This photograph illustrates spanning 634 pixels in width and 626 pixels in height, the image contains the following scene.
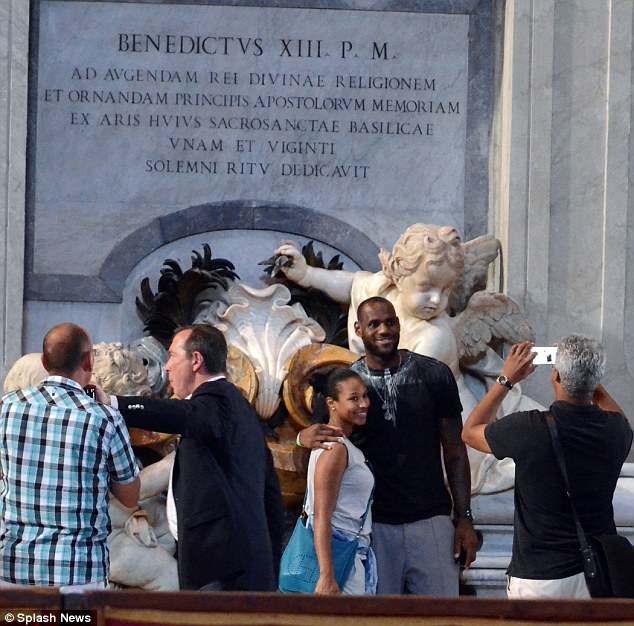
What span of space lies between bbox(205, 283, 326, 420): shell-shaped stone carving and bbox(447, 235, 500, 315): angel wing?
0.76 meters

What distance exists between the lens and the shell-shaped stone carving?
27.3 feet

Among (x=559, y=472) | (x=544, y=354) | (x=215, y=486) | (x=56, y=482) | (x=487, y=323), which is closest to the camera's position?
(x=56, y=482)

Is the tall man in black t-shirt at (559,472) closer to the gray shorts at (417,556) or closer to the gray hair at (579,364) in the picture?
the gray hair at (579,364)

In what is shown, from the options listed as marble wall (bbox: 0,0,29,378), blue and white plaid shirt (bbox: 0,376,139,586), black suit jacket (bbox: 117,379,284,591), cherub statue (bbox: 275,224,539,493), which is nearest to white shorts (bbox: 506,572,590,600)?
black suit jacket (bbox: 117,379,284,591)

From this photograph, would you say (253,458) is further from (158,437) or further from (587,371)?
(158,437)

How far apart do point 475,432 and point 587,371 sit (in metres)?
0.49

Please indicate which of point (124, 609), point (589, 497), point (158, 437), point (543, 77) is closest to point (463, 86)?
point (543, 77)

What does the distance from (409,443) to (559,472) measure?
109cm

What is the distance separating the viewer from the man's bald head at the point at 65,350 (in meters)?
5.42

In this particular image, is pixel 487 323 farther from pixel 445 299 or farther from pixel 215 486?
pixel 215 486

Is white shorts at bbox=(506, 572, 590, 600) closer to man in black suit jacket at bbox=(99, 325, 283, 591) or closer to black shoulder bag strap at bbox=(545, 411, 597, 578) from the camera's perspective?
black shoulder bag strap at bbox=(545, 411, 597, 578)

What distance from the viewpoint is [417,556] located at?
638 cm

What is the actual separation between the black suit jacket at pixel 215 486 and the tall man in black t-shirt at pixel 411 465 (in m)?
0.76

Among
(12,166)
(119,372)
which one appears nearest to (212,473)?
(119,372)
